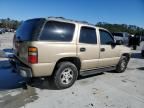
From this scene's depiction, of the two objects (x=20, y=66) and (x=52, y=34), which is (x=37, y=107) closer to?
(x=20, y=66)

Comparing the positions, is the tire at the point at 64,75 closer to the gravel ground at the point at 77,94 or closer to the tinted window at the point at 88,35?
the gravel ground at the point at 77,94

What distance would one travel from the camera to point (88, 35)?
248 inches

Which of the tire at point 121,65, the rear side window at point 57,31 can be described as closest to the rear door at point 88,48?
the rear side window at point 57,31

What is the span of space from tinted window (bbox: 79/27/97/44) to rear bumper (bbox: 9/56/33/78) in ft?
5.86

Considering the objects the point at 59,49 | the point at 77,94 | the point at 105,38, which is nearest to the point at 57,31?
the point at 59,49

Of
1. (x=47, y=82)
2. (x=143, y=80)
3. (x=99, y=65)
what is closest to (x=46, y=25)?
(x=47, y=82)

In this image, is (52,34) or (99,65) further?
(99,65)

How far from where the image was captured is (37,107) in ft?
14.3

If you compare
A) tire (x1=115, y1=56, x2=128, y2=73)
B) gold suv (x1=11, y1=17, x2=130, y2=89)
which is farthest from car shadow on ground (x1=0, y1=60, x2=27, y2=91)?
tire (x1=115, y1=56, x2=128, y2=73)

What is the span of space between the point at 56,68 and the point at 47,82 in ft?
2.84

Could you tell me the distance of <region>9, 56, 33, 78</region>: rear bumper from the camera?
498 centimetres

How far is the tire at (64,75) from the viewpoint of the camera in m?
5.46

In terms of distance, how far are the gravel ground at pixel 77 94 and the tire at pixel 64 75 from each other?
17 centimetres

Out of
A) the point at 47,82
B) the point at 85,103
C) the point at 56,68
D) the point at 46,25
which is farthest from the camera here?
the point at 47,82
